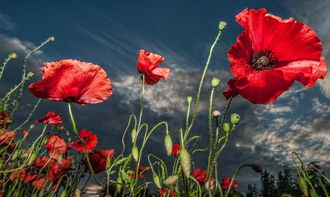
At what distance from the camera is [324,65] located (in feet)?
4.33

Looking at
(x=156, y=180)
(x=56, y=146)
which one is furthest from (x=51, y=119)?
(x=156, y=180)

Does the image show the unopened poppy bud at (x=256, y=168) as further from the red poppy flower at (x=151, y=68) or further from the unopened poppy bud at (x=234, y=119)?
the red poppy flower at (x=151, y=68)

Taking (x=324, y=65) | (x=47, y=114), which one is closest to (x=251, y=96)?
(x=324, y=65)

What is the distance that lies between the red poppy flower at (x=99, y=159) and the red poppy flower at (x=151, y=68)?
0.61m

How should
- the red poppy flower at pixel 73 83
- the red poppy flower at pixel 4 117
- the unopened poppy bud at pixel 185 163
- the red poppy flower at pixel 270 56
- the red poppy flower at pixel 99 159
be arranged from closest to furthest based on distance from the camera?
1. the red poppy flower at pixel 270 56
2. the unopened poppy bud at pixel 185 163
3. the red poppy flower at pixel 73 83
4. the red poppy flower at pixel 99 159
5. the red poppy flower at pixel 4 117

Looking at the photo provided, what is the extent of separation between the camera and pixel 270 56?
1.37m

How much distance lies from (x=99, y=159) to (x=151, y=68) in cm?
75

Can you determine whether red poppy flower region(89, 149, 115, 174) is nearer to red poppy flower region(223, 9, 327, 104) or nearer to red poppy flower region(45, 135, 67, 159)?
red poppy flower region(45, 135, 67, 159)

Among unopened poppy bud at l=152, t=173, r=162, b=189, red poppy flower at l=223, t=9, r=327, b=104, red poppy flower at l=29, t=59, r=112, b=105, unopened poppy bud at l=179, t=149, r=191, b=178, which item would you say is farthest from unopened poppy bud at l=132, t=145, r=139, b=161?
red poppy flower at l=223, t=9, r=327, b=104

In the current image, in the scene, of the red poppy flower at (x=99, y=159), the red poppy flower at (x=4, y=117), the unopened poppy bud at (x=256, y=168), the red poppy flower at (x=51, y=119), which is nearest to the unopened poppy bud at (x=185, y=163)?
the unopened poppy bud at (x=256, y=168)

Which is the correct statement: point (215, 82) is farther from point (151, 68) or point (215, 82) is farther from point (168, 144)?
point (151, 68)

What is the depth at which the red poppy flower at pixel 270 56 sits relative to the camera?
1132mm

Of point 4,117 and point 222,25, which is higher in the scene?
point 222,25

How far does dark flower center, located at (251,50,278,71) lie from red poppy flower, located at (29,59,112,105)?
0.71 m
